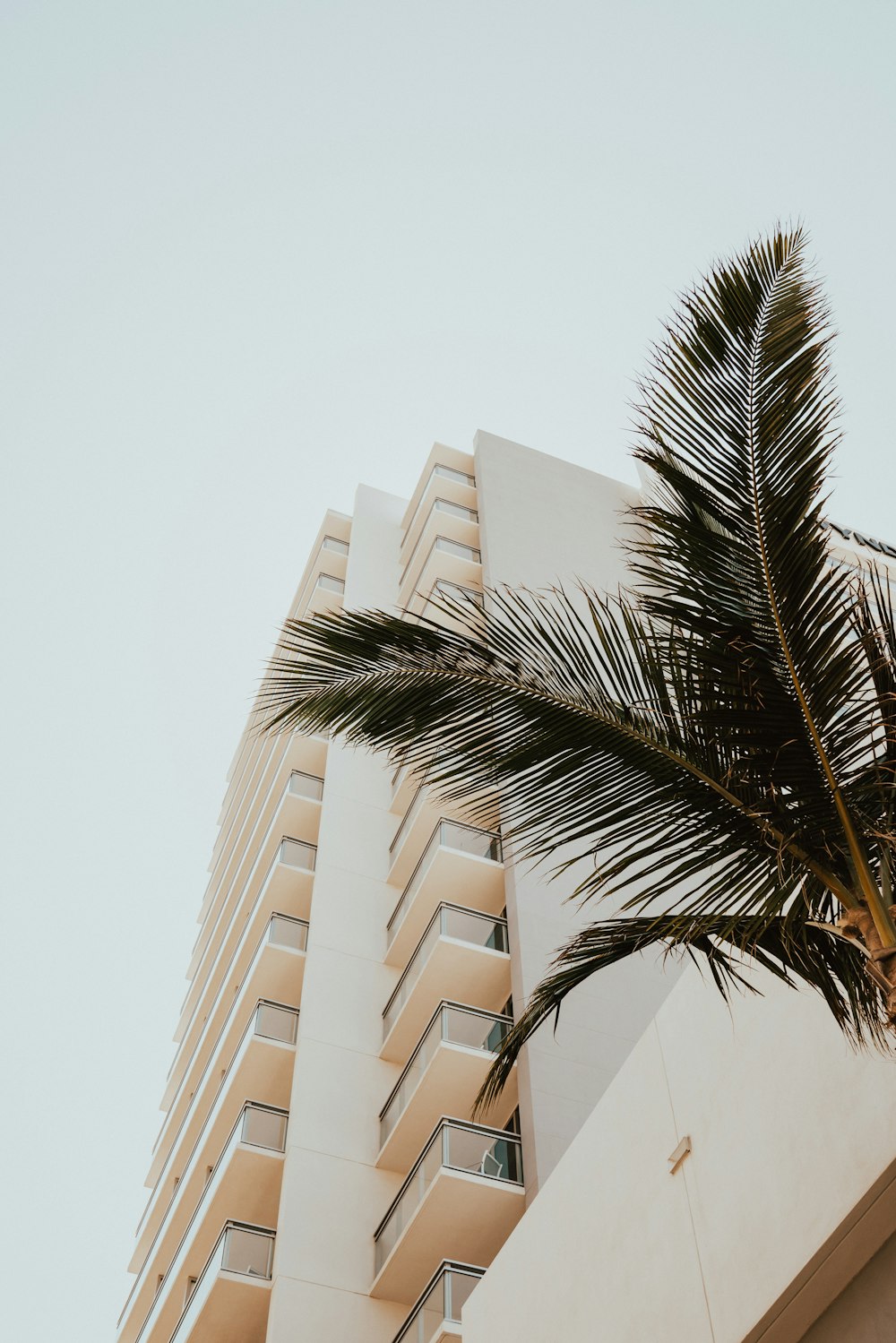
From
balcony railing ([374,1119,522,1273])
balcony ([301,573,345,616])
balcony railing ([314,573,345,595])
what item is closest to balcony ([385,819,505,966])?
balcony railing ([374,1119,522,1273])

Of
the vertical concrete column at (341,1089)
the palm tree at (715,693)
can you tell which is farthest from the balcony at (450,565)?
the palm tree at (715,693)

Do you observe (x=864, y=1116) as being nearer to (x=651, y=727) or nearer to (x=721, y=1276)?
(x=721, y=1276)

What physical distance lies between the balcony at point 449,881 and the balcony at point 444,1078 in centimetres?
297

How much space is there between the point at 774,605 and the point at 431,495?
2658 centimetres

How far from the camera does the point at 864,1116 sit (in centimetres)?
606

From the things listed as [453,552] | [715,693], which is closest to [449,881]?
[453,552]

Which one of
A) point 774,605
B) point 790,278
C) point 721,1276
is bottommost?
point 721,1276

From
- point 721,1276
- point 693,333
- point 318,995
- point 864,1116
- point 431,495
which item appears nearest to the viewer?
point 693,333

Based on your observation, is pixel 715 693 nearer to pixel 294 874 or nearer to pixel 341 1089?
pixel 341 1089

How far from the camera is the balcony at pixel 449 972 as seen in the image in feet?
60.8

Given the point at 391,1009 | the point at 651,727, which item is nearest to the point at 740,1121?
the point at 651,727

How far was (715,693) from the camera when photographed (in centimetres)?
528

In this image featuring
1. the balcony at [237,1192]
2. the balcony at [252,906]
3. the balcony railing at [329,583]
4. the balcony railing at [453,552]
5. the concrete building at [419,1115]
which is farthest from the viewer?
the balcony railing at [329,583]

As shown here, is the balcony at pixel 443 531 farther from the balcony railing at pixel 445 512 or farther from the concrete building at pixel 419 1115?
the concrete building at pixel 419 1115
